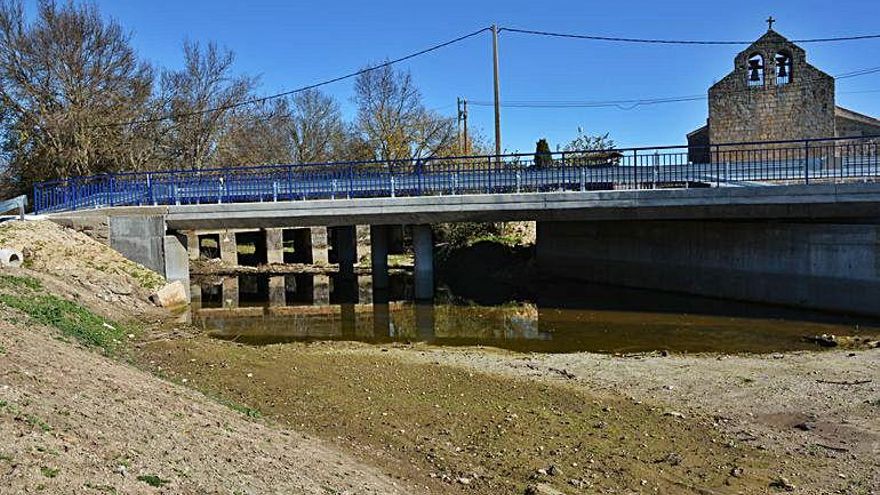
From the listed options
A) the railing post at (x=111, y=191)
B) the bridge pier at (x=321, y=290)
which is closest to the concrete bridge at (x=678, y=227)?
the railing post at (x=111, y=191)

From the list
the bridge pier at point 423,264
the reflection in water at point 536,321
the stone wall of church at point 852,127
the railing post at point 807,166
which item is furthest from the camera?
the stone wall of church at point 852,127

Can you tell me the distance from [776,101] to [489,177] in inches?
850

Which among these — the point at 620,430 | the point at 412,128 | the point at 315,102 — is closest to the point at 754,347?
the point at 620,430

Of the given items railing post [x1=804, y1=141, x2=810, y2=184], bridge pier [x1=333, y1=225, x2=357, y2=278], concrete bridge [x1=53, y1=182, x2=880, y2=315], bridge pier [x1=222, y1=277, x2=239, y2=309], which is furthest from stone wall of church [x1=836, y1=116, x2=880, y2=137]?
bridge pier [x1=222, y1=277, x2=239, y2=309]

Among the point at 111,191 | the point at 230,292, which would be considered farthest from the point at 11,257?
the point at 230,292

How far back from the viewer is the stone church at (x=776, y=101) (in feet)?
112

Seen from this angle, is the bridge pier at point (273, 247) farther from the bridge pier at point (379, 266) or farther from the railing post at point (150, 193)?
the railing post at point (150, 193)

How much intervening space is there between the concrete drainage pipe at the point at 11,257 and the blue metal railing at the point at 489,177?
4.95 meters

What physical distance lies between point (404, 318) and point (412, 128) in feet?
68.3

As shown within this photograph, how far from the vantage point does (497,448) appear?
7.40m

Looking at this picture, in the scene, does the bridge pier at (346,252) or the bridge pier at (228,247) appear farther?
the bridge pier at (228,247)

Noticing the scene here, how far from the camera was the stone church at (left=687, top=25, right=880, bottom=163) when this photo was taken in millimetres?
34062

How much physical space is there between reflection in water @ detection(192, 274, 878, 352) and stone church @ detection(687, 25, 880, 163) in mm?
16644

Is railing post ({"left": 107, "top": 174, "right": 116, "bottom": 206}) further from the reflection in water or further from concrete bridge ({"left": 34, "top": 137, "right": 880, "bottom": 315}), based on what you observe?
the reflection in water
